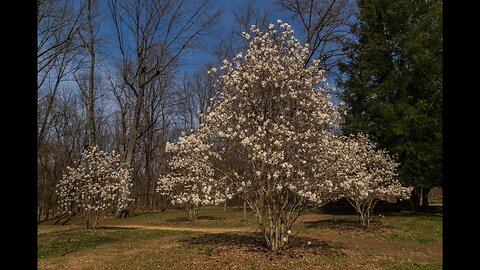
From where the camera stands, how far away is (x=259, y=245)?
10.1 m

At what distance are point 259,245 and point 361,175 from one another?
3830mm

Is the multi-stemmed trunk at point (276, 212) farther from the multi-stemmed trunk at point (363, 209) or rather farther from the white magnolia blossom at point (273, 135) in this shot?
the multi-stemmed trunk at point (363, 209)

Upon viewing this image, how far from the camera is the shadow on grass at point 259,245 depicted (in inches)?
369

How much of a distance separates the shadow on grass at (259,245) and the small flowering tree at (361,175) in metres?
1.58

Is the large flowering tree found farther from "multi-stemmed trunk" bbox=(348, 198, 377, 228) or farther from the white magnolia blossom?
"multi-stemmed trunk" bbox=(348, 198, 377, 228)

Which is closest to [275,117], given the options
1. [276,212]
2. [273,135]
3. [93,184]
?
[273,135]

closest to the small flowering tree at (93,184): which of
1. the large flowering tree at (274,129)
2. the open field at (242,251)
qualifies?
the open field at (242,251)

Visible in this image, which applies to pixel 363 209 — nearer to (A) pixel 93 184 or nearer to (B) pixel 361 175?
(B) pixel 361 175

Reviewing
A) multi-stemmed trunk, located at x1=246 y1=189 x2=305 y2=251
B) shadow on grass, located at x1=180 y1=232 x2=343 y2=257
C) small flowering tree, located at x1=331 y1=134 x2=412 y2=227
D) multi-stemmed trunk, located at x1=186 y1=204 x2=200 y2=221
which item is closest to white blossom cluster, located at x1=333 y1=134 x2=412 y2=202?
small flowering tree, located at x1=331 y1=134 x2=412 y2=227

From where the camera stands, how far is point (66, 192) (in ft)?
53.0

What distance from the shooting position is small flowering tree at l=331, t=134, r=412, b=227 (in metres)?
10.2

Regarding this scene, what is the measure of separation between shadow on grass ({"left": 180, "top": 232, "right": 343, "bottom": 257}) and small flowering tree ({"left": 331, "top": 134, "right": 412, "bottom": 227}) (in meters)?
1.58

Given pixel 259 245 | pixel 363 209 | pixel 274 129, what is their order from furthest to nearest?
1. pixel 363 209
2. pixel 259 245
3. pixel 274 129
